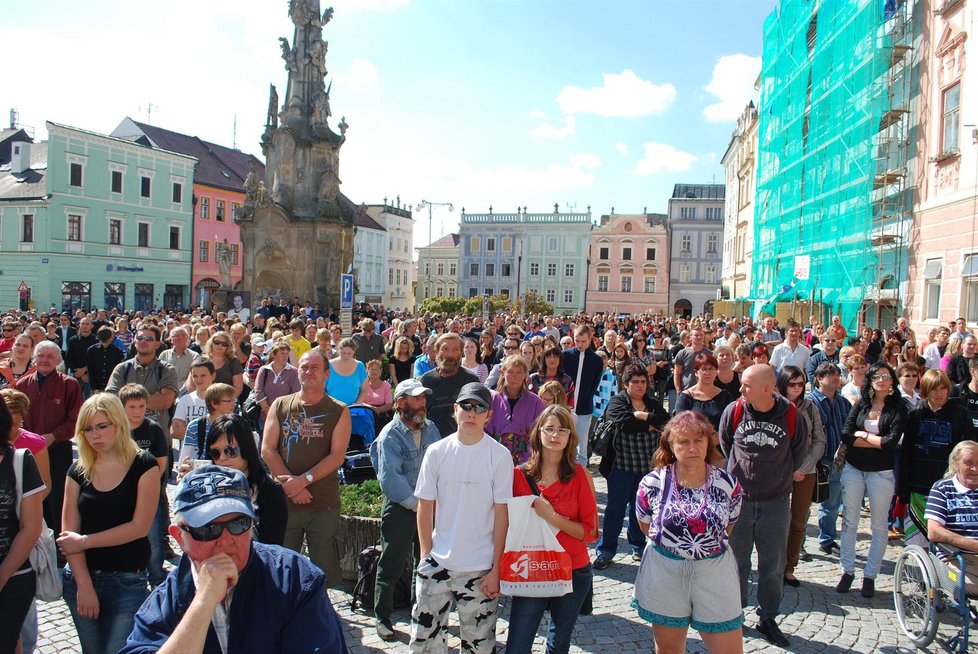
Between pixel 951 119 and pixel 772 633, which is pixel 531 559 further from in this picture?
pixel 951 119

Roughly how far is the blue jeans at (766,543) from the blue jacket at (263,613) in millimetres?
3821

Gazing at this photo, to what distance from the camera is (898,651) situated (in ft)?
16.7

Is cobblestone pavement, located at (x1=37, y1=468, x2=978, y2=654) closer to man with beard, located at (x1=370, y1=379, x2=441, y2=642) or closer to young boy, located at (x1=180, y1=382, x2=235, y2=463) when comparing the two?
man with beard, located at (x1=370, y1=379, x2=441, y2=642)

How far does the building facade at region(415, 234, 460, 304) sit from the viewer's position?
277 feet

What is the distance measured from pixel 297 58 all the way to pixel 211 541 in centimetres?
2805

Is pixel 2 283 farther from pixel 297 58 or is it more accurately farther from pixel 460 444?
pixel 460 444

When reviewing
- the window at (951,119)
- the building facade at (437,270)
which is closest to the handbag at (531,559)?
the window at (951,119)

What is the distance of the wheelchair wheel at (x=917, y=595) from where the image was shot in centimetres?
498

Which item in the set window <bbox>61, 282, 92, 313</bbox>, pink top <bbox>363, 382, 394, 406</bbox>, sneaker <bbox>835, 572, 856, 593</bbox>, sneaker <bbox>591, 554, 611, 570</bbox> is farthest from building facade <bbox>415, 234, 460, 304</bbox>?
sneaker <bbox>835, 572, 856, 593</bbox>

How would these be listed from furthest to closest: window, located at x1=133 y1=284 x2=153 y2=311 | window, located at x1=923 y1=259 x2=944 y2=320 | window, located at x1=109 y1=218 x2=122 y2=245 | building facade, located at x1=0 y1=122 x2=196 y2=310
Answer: window, located at x1=133 y1=284 x2=153 y2=311
window, located at x1=109 y1=218 x2=122 y2=245
building facade, located at x1=0 y1=122 x2=196 y2=310
window, located at x1=923 y1=259 x2=944 y2=320

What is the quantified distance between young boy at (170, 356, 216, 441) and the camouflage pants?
322cm

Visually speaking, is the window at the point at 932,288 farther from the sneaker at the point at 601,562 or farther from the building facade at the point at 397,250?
the building facade at the point at 397,250

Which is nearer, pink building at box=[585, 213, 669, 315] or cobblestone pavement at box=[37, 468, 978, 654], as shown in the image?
cobblestone pavement at box=[37, 468, 978, 654]

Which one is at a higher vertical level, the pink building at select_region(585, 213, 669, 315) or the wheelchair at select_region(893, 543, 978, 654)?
the pink building at select_region(585, 213, 669, 315)
